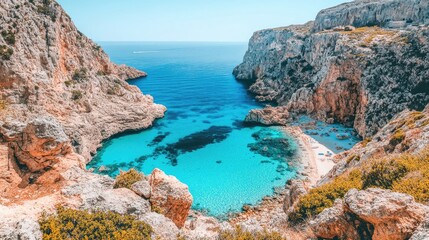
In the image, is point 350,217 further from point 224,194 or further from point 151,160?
point 151,160

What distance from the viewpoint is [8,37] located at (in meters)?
34.5

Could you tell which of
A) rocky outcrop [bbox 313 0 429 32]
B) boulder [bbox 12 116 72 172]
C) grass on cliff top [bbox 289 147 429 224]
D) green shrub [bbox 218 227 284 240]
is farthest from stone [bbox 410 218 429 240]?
rocky outcrop [bbox 313 0 429 32]

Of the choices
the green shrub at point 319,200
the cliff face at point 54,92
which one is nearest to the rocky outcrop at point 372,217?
the green shrub at point 319,200

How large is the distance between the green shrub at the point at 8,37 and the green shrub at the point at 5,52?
1.69 m

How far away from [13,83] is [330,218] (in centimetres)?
3651

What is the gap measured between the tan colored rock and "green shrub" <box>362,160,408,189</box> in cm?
1030

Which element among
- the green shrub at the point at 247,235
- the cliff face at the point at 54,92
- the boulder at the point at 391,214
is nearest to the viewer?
the boulder at the point at 391,214

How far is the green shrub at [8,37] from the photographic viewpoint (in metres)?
34.4

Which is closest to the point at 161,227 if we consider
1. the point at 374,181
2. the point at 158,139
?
the point at 374,181

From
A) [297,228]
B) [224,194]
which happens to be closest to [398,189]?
[297,228]

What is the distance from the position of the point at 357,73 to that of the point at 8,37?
5496 centimetres

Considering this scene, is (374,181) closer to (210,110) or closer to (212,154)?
(212,154)

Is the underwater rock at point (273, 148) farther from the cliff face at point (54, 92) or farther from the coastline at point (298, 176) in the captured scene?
the cliff face at point (54, 92)

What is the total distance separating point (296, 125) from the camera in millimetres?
51906
